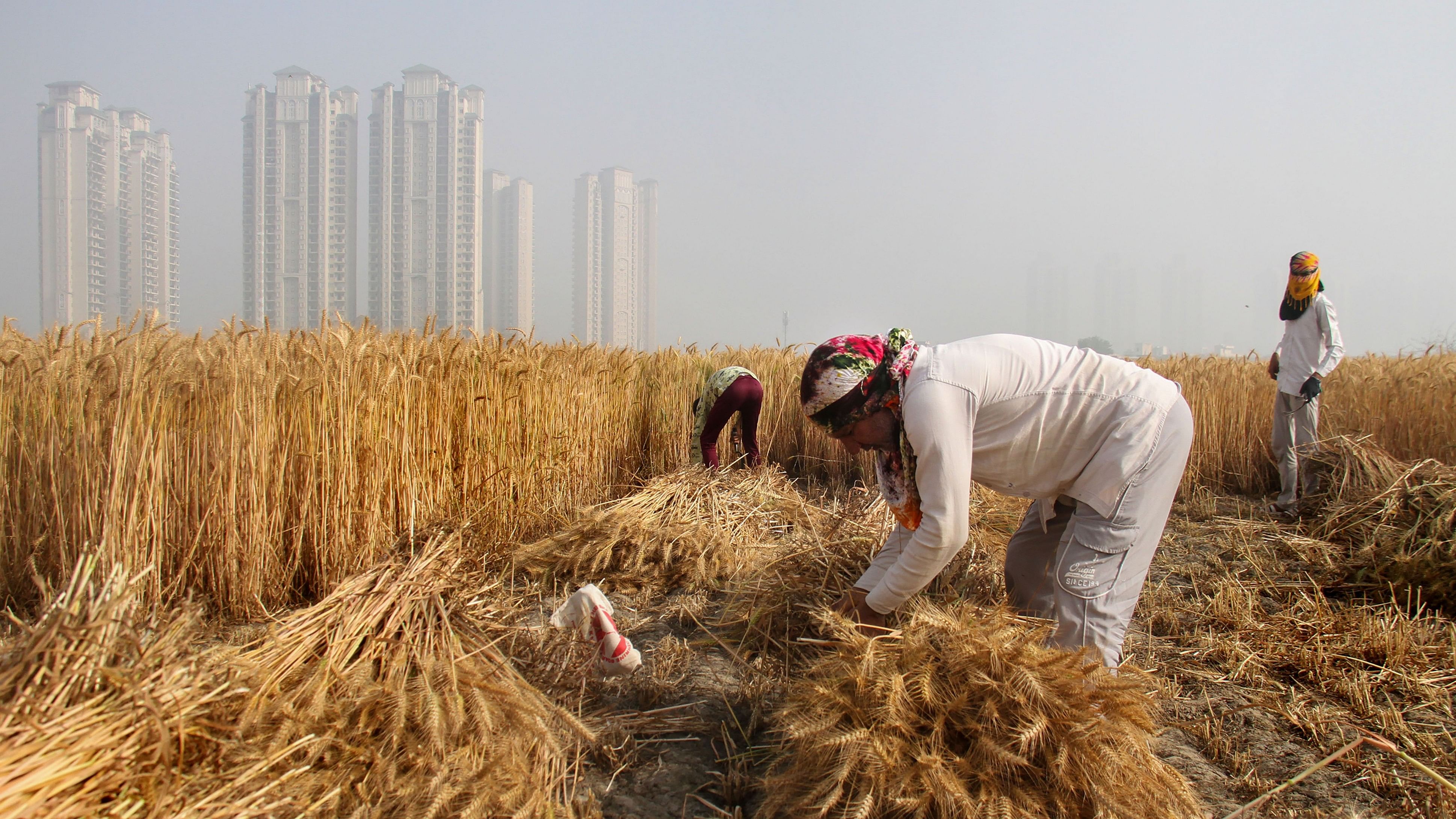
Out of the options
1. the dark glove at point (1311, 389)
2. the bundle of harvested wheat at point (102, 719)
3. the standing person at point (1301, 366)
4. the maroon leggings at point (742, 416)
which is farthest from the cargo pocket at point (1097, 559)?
the dark glove at point (1311, 389)

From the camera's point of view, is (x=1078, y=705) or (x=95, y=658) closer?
(x=95, y=658)

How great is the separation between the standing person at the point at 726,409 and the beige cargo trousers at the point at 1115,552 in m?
2.74

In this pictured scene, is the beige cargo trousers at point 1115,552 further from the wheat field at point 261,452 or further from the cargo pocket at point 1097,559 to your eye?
the wheat field at point 261,452

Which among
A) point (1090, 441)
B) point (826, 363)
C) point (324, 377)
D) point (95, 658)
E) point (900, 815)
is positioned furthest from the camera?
point (324, 377)

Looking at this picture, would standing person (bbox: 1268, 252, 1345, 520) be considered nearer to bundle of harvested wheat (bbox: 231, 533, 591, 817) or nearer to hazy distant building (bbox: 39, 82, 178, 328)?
bundle of harvested wheat (bbox: 231, 533, 591, 817)

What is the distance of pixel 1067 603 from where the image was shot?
1.89m

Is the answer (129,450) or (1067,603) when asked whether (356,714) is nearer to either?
(129,450)

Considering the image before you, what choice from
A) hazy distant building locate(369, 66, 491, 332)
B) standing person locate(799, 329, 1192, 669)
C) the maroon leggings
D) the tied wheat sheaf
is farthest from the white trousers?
hazy distant building locate(369, 66, 491, 332)

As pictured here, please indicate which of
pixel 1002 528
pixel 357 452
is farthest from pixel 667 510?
pixel 1002 528

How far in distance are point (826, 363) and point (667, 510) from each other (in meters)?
2.18

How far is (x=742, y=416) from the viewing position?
16.2 ft

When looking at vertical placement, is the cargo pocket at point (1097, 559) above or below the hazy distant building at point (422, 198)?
below

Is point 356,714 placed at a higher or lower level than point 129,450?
lower

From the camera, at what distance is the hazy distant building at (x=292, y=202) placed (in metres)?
30.5
